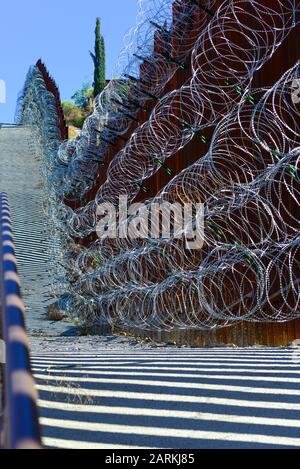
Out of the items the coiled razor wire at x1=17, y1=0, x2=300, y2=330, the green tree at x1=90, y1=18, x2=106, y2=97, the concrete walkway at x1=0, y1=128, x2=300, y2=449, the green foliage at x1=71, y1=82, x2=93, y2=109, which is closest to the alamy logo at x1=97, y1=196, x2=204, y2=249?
the coiled razor wire at x1=17, y1=0, x2=300, y2=330

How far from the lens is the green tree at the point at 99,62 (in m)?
30.7

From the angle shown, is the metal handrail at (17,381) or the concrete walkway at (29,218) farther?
the concrete walkway at (29,218)

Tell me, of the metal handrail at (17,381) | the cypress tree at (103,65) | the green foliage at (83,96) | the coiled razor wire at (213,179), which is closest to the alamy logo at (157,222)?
the coiled razor wire at (213,179)

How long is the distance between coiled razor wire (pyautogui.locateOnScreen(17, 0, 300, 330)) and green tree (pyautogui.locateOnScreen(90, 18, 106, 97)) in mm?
19132

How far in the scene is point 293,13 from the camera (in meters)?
6.10

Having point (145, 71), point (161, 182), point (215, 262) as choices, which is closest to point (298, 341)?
point (215, 262)

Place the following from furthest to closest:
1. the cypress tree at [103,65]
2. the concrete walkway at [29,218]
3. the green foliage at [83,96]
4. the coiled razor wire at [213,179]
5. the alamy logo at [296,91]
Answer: the green foliage at [83,96] → the cypress tree at [103,65] → the concrete walkway at [29,218] → the coiled razor wire at [213,179] → the alamy logo at [296,91]

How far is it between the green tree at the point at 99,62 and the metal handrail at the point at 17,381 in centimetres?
2825

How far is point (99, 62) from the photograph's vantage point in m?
32.3

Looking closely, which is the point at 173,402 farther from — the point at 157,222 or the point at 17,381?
the point at 157,222

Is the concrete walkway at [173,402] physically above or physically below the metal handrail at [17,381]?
below

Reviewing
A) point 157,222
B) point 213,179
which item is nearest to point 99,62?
point 157,222

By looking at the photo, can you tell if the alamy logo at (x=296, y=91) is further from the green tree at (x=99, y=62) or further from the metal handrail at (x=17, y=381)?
the green tree at (x=99, y=62)
